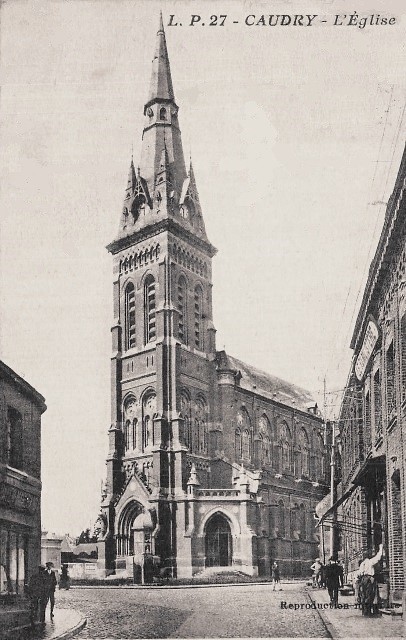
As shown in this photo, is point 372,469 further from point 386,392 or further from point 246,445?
point 246,445

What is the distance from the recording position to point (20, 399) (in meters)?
17.0

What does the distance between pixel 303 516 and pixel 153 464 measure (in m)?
15.0

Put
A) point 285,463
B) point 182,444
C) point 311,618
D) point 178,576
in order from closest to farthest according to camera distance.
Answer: point 311,618 < point 178,576 < point 182,444 < point 285,463

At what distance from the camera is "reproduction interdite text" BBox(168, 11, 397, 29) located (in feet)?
49.3

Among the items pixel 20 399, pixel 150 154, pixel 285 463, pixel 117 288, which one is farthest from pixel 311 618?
pixel 285 463

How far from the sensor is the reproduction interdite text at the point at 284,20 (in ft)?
49.3

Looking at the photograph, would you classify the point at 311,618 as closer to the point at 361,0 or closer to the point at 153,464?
the point at 361,0

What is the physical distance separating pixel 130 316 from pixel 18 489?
32.0m

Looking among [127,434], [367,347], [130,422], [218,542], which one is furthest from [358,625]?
[130,422]

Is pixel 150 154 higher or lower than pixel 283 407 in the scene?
higher

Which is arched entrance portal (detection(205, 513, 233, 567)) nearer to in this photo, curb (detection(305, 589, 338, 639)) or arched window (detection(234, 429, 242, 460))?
arched window (detection(234, 429, 242, 460))

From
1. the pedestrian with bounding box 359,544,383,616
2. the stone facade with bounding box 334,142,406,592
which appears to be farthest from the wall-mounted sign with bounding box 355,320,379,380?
the pedestrian with bounding box 359,544,383,616

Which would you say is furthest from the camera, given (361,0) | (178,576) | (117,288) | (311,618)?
(117,288)

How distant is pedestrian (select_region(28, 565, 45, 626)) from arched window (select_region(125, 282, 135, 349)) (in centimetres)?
3159
